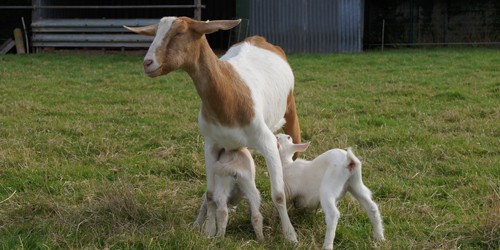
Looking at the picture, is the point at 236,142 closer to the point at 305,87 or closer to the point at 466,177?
the point at 466,177

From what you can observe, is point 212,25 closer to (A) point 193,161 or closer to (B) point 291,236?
(B) point 291,236

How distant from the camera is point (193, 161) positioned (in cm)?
611

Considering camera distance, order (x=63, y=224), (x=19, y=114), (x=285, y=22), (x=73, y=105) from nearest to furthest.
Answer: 1. (x=63, y=224)
2. (x=19, y=114)
3. (x=73, y=105)
4. (x=285, y=22)

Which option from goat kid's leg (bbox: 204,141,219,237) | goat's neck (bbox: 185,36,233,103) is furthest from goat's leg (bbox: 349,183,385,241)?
goat's neck (bbox: 185,36,233,103)

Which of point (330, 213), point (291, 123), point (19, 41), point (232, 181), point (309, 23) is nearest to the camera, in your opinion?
point (330, 213)

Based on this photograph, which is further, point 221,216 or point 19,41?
point 19,41

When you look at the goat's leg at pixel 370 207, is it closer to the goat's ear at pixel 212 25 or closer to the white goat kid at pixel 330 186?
the white goat kid at pixel 330 186

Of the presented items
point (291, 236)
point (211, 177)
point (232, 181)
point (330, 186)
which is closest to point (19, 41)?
point (211, 177)

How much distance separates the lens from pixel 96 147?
271 inches

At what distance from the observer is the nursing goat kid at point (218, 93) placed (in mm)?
3936

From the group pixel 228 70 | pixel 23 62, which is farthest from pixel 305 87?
pixel 23 62

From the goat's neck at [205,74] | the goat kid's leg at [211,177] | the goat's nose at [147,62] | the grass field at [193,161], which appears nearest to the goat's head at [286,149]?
the grass field at [193,161]

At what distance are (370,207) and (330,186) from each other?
300mm

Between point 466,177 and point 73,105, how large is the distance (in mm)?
6162
